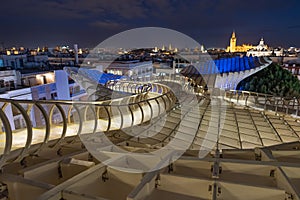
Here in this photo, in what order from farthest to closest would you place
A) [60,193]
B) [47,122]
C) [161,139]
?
1. [161,139]
2. [47,122]
3. [60,193]

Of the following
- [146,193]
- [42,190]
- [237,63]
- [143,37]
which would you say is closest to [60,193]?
[42,190]

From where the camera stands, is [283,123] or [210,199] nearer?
[210,199]

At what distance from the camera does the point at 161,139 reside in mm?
4445

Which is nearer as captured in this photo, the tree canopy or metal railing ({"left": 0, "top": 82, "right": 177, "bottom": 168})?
metal railing ({"left": 0, "top": 82, "right": 177, "bottom": 168})

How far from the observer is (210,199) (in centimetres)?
183

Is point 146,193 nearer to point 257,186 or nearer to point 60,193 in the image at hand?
point 60,193

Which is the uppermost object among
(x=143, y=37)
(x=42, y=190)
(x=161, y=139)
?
(x=143, y=37)

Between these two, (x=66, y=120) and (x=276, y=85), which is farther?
(x=276, y=85)

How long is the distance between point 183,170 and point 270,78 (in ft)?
82.7

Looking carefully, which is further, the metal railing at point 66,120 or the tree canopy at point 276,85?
the tree canopy at point 276,85

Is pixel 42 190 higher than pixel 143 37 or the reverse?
the reverse

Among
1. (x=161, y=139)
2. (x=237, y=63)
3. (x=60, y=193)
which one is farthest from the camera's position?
(x=237, y=63)

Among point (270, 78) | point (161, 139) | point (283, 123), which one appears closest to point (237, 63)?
point (270, 78)

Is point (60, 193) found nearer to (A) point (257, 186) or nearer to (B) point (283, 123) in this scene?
(A) point (257, 186)
